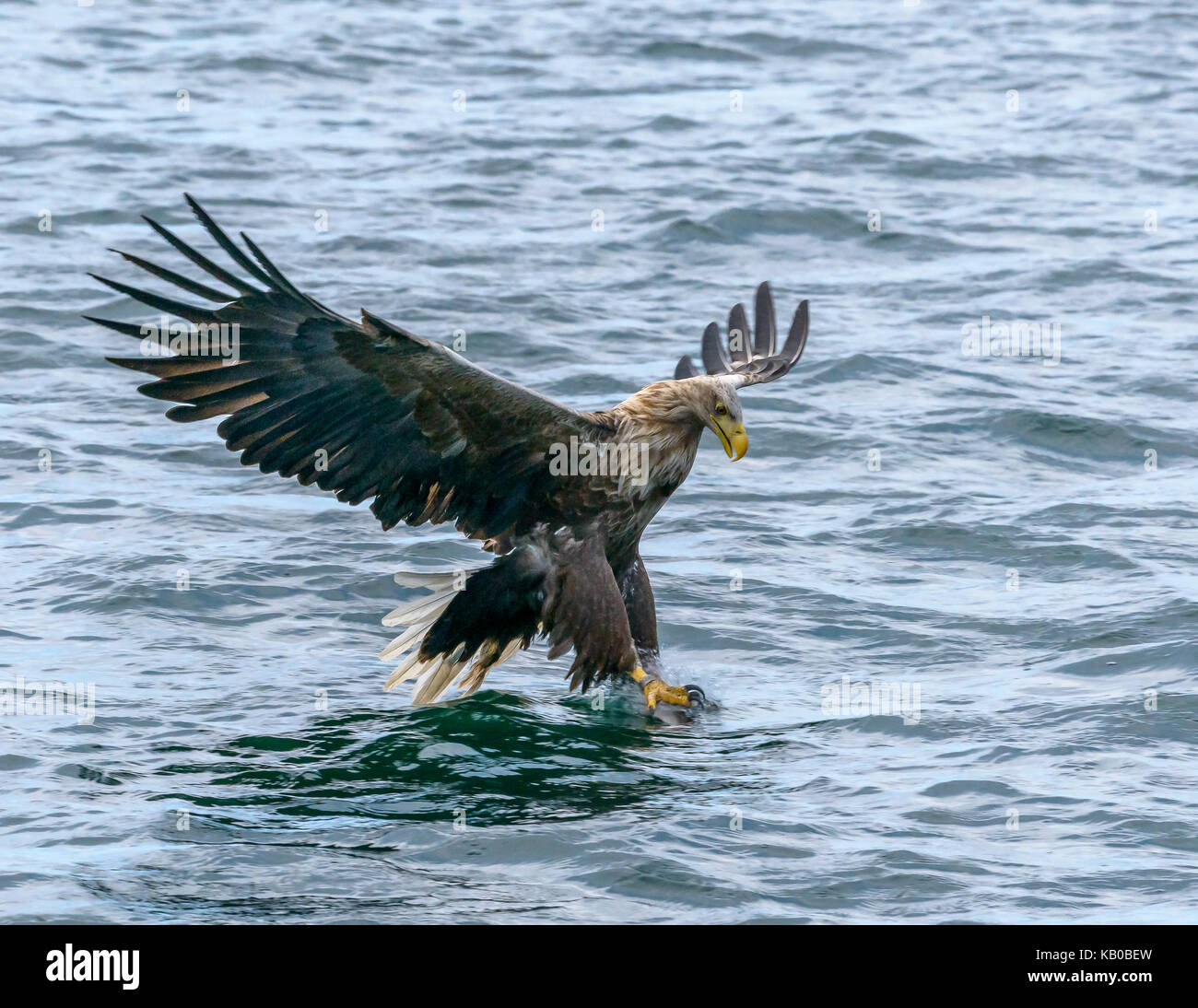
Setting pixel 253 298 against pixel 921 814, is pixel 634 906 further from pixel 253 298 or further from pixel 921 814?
pixel 253 298

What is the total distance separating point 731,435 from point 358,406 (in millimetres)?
1498

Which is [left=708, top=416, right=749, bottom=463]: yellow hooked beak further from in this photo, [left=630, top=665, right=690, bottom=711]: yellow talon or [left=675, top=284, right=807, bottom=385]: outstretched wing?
[left=675, top=284, right=807, bottom=385]: outstretched wing

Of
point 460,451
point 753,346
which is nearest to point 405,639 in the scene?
point 460,451

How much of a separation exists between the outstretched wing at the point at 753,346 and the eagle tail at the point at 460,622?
1609mm

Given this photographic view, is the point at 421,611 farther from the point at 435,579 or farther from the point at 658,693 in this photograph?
the point at 658,693

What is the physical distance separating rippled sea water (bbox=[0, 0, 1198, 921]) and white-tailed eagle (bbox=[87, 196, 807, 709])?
0.36 meters

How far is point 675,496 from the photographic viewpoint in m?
10.7

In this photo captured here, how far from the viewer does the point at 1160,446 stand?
1113cm

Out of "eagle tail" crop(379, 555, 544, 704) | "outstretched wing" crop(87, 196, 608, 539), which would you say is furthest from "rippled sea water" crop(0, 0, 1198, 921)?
"outstretched wing" crop(87, 196, 608, 539)

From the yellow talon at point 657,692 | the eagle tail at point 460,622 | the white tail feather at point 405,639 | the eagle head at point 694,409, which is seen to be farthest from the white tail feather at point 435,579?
the eagle head at point 694,409

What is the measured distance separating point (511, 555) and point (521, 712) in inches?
26.3

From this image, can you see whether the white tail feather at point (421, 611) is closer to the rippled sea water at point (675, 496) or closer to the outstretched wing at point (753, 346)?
the rippled sea water at point (675, 496)

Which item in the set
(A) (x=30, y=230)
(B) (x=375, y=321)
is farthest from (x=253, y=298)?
(A) (x=30, y=230)

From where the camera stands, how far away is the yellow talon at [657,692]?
773cm
